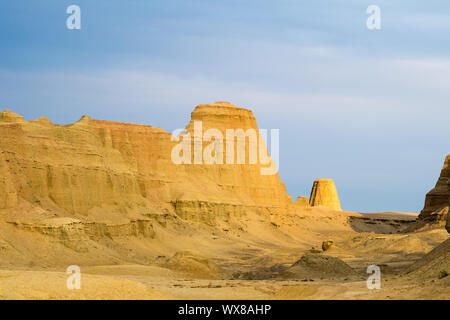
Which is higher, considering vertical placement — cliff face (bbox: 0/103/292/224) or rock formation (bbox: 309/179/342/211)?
rock formation (bbox: 309/179/342/211)

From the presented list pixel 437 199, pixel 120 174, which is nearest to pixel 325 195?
pixel 437 199

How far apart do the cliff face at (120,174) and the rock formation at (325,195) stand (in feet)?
216

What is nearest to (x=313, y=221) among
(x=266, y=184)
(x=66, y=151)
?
(x=266, y=184)

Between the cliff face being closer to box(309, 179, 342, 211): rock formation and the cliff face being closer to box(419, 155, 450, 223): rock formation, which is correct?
box(419, 155, 450, 223): rock formation

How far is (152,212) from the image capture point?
6150 centimetres

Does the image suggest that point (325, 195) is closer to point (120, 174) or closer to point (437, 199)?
point (437, 199)

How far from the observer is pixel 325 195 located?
156625mm

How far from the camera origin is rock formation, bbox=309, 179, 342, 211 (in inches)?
6127

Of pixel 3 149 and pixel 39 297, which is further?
pixel 3 149

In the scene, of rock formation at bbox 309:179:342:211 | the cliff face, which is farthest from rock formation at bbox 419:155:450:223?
rock formation at bbox 309:179:342:211

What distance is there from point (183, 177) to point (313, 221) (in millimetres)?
36265

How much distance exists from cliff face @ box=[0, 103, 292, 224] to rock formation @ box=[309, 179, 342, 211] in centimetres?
6595

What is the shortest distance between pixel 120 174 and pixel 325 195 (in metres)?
102
